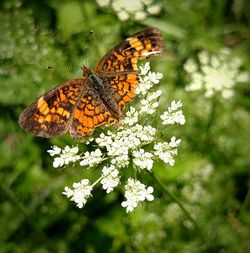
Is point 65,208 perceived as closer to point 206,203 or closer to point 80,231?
point 80,231

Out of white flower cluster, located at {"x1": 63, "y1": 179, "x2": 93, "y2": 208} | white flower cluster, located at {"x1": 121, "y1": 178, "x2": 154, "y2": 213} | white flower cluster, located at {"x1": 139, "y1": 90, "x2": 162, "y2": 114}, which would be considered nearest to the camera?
white flower cluster, located at {"x1": 121, "y1": 178, "x2": 154, "y2": 213}

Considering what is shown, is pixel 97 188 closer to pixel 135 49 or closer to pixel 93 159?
pixel 93 159

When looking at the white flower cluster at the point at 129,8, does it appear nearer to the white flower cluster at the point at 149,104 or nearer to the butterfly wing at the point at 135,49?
the butterfly wing at the point at 135,49

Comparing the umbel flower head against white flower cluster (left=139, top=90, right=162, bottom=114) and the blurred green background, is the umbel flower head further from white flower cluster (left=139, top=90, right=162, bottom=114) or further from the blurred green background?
the blurred green background

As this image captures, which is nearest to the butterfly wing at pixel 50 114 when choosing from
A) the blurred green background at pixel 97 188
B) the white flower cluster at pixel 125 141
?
the white flower cluster at pixel 125 141

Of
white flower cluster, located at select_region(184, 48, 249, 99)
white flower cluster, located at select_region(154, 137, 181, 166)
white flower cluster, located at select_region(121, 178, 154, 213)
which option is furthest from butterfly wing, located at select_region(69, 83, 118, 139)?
white flower cluster, located at select_region(184, 48, 249, 99)

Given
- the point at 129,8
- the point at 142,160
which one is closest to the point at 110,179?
the point at 142,160

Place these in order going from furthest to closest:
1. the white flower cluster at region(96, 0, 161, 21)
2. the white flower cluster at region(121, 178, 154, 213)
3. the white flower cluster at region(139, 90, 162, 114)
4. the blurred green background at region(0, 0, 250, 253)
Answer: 1. the white flower cluster at region(96, 0, 161, 21)
2. the blurred green background at region(0, 0, 250, 253)
3. the white flower cluster at region(139, 90, 162, 114)
4. the white flower cluster at region(121, 178, 154, 213)
